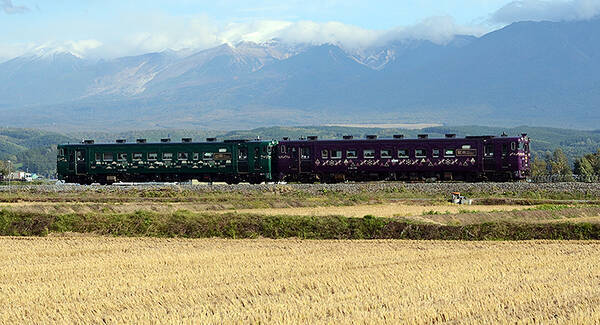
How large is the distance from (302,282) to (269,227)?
10.7 m

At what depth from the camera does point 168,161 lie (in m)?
60.9

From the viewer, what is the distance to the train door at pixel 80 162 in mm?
62188

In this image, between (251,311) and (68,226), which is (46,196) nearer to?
Answer: (68,226)

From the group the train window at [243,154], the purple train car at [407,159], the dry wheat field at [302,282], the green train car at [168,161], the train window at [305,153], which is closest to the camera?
the dry wheat field at [302,282]

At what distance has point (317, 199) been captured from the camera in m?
46.0

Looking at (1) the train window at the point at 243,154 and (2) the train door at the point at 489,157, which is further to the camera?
(1) the train window at the point at 243,154

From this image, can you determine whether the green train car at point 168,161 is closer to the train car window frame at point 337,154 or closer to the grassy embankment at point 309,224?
the train car window frame at point 337,154

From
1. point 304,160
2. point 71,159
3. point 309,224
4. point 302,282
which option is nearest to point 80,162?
point 71,159

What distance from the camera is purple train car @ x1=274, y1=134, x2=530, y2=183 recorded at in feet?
185

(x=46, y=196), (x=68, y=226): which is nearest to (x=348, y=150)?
(x=46, y=196)

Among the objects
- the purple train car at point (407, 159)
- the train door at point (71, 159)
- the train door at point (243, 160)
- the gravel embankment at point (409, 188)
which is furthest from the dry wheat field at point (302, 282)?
the train door at point (71, 159)

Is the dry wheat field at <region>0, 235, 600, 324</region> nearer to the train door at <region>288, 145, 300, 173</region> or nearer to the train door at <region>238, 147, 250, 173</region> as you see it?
the train door at <region>288, 145, 300, 173</region>

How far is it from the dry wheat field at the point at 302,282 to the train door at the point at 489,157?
30174 mm

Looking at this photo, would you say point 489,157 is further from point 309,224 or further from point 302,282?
point 302,282
